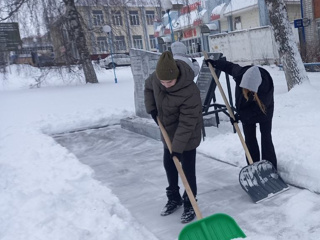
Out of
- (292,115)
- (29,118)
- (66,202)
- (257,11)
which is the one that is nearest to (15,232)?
(66,202)

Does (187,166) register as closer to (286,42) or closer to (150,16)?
(286,42)

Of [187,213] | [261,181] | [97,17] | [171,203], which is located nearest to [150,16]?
[97,17]

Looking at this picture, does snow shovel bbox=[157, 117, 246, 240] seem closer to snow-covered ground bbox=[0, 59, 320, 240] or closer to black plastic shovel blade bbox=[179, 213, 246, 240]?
black plastic shovel blade bbox=[179, 213, 246, 240]

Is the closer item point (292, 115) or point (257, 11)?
point (292, 115)

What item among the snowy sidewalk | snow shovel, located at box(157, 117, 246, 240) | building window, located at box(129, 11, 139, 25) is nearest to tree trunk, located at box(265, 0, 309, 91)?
the snowy sidewalk

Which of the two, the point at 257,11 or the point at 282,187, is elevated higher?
the point at 257,11

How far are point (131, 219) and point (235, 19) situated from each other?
930 inches

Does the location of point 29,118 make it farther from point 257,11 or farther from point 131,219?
point 257,11

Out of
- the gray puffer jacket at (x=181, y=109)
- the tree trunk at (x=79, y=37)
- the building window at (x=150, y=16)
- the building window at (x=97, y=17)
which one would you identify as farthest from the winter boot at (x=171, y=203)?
the building window at (x=150, y=16)

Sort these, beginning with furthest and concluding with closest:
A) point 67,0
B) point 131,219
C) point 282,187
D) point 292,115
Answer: point 67,0
point 292,115
point 282,187
point 131,219

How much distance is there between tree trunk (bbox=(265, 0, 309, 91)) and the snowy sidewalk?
430cm

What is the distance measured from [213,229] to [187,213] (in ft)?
2.04

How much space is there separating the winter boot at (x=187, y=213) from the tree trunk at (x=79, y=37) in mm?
12795

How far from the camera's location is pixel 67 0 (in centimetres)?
1466
